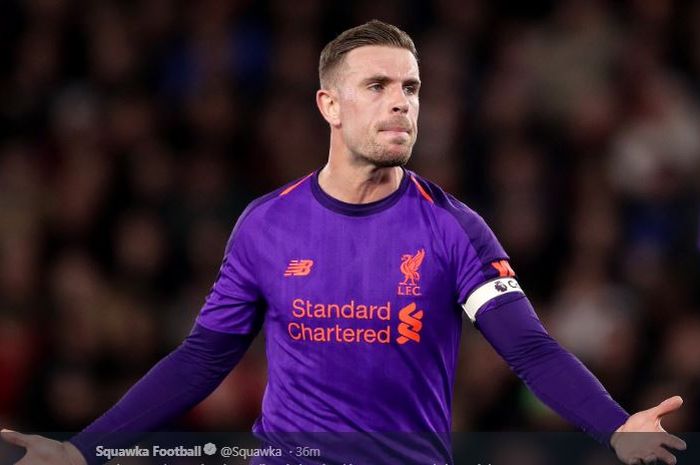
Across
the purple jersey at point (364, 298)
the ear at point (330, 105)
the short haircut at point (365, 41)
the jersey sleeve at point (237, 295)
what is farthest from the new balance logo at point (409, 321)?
the short haircut at point (365, 41)

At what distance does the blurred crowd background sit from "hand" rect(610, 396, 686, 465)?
11.1 feet

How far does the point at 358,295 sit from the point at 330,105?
77cm

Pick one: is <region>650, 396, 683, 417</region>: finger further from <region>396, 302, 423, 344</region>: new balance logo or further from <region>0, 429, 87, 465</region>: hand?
<region>0, 429, 87, 465</region>: hand

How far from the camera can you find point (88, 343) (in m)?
8.69

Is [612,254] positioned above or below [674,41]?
below

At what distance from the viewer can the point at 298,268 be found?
4875 mm

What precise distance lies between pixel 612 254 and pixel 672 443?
4992 millimetres

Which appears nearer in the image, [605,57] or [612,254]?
[612,254]

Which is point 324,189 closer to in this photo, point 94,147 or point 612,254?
point 612,254

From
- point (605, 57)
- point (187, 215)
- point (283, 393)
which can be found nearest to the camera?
point (283, 393)

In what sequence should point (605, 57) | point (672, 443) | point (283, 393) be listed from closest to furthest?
1. point (672, 443)
2. point (283, 393)
3. point (605, 57)

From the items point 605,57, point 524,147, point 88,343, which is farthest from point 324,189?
point 605,57

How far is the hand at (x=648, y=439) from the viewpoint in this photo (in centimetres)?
401

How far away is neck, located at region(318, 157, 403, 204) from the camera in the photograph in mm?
4922
